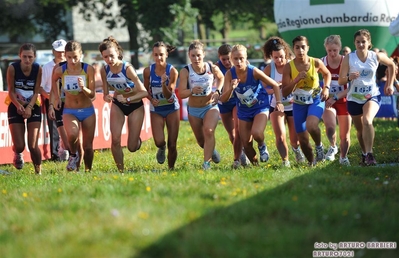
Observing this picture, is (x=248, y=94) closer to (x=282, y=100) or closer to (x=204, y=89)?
(x=204, y=89)

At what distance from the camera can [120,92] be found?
38.2ft

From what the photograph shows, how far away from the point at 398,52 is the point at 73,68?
58.9ft

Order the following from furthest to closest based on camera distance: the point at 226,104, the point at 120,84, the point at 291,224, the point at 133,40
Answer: the point at 133,40 → the point at 226,104 → the point at 120,84 → the point at 291,224

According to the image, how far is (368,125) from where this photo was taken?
37.7 ft

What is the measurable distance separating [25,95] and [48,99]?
216 centimetres

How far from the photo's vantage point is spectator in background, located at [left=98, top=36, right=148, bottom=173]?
11.5 m

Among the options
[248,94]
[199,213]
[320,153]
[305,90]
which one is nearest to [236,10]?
[320,153]

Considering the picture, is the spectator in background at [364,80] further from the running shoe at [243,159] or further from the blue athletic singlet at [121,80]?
the blue athletic singlet at [121,80]

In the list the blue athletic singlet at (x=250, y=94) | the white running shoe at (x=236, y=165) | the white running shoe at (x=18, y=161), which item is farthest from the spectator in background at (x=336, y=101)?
the white running shoe at (x=18, y=161)

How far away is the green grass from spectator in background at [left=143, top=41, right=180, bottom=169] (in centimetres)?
171

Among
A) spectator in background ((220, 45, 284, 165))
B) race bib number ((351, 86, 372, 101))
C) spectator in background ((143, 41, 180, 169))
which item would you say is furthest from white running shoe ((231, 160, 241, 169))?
race bib number ((351, 86, 372, 101))

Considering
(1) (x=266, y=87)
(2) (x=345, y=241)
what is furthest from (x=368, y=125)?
(2) (x=345, y=241)

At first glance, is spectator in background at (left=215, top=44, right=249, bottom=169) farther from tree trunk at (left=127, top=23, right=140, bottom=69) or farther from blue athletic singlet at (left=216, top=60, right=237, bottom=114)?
tree trunk at (left=127, top=23, right=140, bottom=69)

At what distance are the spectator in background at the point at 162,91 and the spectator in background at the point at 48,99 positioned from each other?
243cm
